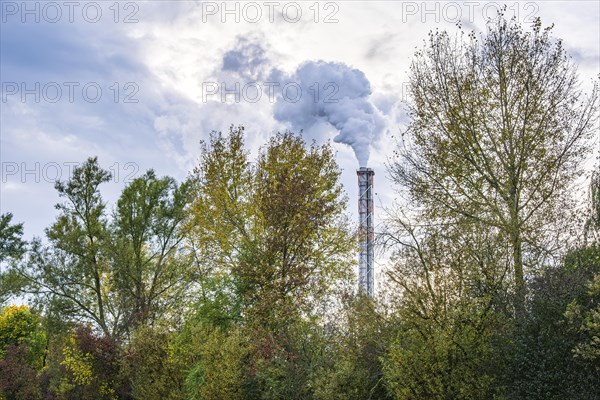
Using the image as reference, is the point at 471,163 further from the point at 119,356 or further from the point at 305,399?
the point at 119,356

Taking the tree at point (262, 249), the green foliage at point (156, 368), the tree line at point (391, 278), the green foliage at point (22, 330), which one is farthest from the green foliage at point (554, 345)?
the green foliage at point (22, 330)

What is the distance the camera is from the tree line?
12.4m

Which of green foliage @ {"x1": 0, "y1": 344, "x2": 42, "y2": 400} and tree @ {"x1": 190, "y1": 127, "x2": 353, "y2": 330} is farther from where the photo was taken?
green foliage @ {"x1": 0, "y1": 344, "x2": 42, "y2": 400}

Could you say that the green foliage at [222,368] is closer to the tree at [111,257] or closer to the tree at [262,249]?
the tree at [262,249]

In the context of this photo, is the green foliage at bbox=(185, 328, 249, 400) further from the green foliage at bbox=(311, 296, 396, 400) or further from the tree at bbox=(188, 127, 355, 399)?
the green foliage at bbox=(311, 296, 396, 400)

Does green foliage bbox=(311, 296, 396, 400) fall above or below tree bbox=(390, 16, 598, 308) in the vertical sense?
below

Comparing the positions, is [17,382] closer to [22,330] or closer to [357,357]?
[22,330]

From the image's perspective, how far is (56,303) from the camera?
104ft

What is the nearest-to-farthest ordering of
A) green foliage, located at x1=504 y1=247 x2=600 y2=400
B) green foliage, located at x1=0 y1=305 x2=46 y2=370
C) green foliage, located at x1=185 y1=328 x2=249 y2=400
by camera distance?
1. green foliage, located at x1=504 y1=247 x2=600 y2=400
2. green foliage, located at x1=185 y1=328 x2=249 y2=400
3. green foliage, located at x1=0 y1=305 x2=46 y2=370

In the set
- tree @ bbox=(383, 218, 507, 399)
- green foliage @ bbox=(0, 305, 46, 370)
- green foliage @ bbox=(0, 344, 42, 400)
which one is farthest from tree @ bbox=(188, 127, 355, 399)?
Answer: green foliage @ bbox=(0, 305, 46, 370)

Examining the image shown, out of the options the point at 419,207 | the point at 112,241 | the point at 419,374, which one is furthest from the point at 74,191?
the point at 419,374

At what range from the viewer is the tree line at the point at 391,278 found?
487 inches

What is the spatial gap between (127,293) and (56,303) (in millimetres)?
3478

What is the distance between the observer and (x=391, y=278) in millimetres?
13492
